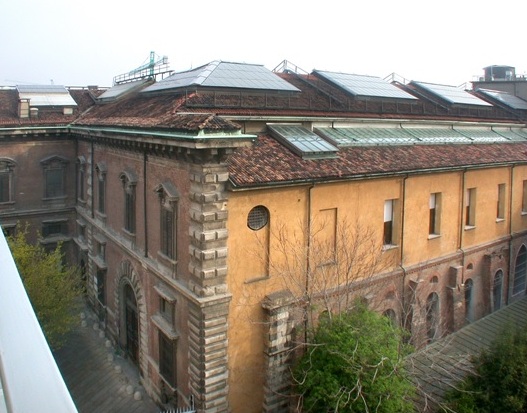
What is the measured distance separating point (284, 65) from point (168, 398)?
66.7ft

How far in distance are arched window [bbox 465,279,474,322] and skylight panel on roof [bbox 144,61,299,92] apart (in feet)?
43.2

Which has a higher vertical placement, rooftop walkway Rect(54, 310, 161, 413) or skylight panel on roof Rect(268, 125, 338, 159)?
skylight panel on roof Rect(268, 125, 338, 159)

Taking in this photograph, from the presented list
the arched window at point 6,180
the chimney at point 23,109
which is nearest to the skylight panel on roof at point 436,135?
the chimney at point 23,109

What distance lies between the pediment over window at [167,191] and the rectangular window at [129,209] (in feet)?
10.2

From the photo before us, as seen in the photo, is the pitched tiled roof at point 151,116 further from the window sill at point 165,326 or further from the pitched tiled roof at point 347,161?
the window sill at point 165,326

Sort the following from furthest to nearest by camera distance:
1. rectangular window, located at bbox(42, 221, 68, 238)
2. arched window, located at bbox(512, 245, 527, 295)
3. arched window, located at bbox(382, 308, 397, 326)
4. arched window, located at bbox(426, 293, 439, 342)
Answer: rectangular window, located at bbox(42, 221, 68, 238), arched window, located at bbox(512, 245, 527, 295), arched window, located at bbox(426, 293, 439, 342), arched window, located at bbox(382, 308, 397, 326)

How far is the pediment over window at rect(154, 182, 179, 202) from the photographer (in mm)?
17125

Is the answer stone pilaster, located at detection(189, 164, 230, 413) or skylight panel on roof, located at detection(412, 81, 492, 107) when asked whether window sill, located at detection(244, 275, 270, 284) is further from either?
skylight panel on roof, located at detection(412, 81, 492, 107)

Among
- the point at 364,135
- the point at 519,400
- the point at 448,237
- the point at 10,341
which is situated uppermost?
the point at 364,135

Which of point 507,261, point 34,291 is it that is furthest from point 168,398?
point 507,261

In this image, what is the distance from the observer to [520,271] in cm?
3012

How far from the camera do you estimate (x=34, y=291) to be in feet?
73.5

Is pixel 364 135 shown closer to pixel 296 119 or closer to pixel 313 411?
pixel 296 119

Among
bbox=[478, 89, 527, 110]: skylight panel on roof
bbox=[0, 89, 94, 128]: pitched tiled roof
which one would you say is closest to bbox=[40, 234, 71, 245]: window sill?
bbox=[0, 89, 94, 128]: pitched tiled roof
